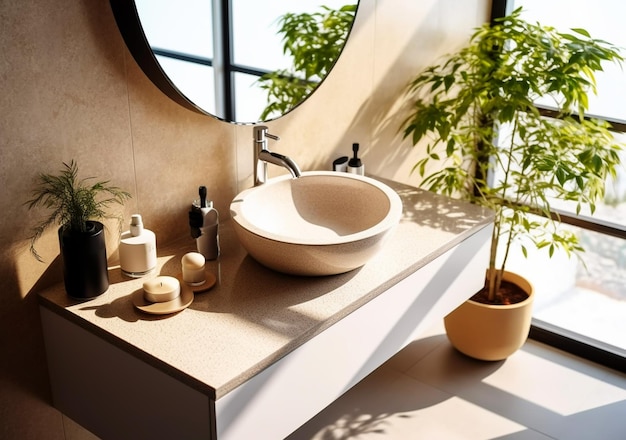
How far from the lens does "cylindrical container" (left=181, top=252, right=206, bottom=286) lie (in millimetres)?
1774

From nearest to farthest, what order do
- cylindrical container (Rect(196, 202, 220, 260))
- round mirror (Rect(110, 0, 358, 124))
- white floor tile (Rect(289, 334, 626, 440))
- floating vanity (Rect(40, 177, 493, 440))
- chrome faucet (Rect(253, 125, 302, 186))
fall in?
floating vanity (Rect(40, 177, 493, 440)) → round mirror (Rect(110, 0, 358, 124)) → cylindrical container (Rect(196, 202, 220, 260)) → chrome faucet (Rect(253, 125, 302, 186)) → white floor tile (Rect(289, 334, 626, 440))

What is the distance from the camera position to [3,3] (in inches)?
60.1

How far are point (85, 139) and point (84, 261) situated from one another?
29 centimetres

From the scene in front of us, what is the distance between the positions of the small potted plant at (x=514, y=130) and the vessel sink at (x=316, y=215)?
51 centimetres

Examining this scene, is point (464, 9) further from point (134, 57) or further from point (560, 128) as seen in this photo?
point (134, 57)

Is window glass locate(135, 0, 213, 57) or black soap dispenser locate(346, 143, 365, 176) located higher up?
window glass locate(135, 0, 213, 57)

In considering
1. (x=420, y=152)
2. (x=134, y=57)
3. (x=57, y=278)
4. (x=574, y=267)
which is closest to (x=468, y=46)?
(x=420, y=152)

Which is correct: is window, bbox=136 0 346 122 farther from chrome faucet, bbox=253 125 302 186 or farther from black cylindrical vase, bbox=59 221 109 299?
black cylindrical vase, bbox=59 221 109 299

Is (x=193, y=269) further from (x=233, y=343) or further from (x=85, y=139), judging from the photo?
(x=85, y=139)

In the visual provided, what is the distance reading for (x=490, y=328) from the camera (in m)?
2.77

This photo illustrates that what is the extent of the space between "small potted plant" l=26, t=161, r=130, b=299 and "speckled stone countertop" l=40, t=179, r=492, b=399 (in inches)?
2.1

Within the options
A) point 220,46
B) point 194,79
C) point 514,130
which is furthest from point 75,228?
point 514,130

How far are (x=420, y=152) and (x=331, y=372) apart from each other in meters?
1.34

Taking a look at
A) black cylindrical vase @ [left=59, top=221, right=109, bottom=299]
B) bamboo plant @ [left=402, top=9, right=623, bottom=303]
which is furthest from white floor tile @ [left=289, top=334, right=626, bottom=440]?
black cylindrical vase @ [left=59, top=221, right=109, bottom=299]
